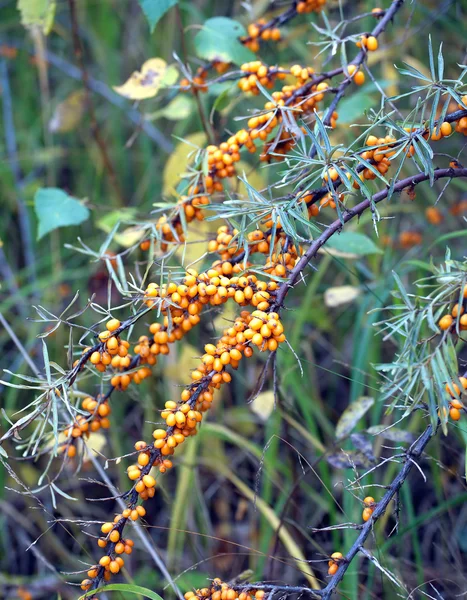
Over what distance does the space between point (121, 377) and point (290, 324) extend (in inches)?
45.0

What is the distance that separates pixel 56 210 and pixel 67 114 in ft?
1.84

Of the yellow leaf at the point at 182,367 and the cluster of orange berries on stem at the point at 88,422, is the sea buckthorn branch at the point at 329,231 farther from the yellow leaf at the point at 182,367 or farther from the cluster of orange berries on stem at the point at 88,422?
the yellow leaf at the point at 182,367

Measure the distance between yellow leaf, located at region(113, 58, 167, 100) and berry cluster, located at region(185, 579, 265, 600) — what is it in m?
1.06

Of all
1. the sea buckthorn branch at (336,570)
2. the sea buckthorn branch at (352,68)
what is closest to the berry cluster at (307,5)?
the sea buckthorn branch at (352,68)

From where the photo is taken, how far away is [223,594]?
2.45ft

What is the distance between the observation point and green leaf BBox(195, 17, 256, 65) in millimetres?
1278

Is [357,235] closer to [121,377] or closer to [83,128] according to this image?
[121,377]

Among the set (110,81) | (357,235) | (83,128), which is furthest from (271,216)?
(83,128)

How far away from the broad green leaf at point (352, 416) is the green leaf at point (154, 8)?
89cm

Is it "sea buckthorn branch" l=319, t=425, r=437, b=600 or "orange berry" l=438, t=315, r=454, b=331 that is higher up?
"orange berry" l=438, t=315, r=454, b=331

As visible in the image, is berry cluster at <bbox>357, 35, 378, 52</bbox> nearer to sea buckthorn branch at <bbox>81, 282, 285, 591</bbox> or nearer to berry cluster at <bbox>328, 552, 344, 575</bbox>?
sea buckthorn branch at <bbox>81, 282, 285, 591</bbox>

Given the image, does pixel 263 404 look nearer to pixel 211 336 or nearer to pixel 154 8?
pixel 211 336

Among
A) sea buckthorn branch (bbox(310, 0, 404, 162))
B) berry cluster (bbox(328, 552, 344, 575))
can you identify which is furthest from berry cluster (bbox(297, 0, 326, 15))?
berry cluster (bbox(328, 552, 344, 575))

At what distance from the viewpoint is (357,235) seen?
1312 mm
